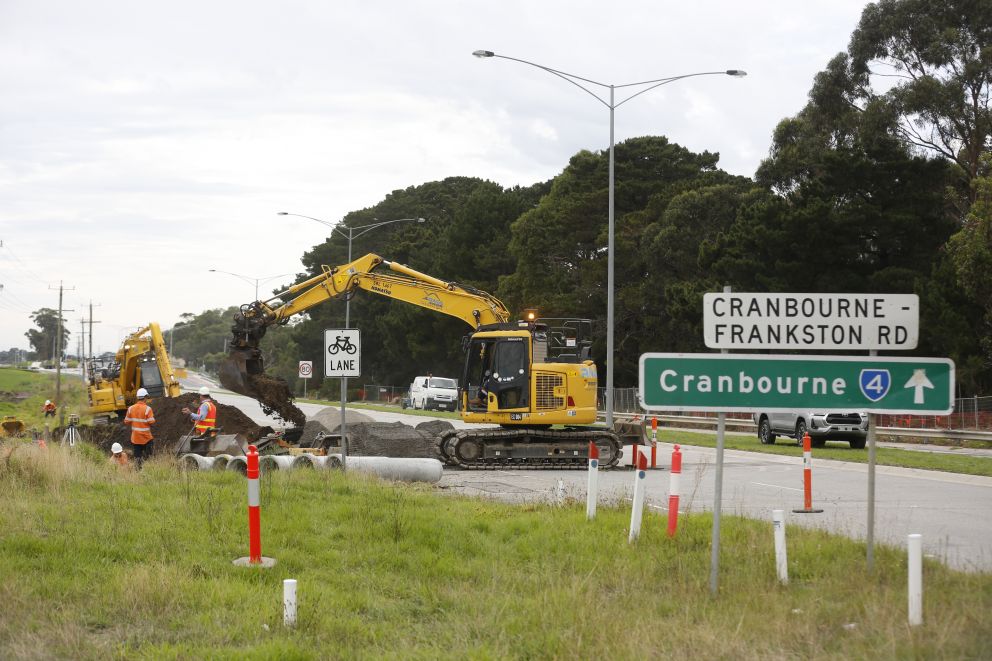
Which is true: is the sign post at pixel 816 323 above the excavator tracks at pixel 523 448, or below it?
above

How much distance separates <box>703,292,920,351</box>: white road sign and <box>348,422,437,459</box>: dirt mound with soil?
48.0 feet

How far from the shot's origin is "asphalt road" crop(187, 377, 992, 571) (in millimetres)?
12695

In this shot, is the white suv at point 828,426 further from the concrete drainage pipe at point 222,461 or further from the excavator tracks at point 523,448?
the concrete drainage pipe at point 222,461

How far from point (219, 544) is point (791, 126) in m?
47.9

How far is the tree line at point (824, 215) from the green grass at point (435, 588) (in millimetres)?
29491

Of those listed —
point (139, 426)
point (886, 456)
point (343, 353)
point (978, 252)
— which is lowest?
point (886, 456)

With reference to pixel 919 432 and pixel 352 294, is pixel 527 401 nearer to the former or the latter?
pixel 352 294

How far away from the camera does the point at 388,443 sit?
77.7ft

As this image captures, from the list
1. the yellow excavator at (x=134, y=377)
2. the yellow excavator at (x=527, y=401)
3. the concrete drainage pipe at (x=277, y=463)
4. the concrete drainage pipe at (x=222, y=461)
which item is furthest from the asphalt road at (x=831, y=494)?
the yellow excavator at (x=134, y=377)

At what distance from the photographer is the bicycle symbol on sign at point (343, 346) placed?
56.6 feet

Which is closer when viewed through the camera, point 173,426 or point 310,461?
point 310,461

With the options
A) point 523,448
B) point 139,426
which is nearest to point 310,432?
point 523,448

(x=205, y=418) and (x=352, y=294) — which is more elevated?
(x=352, y=294)

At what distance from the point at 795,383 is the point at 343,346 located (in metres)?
9.55
